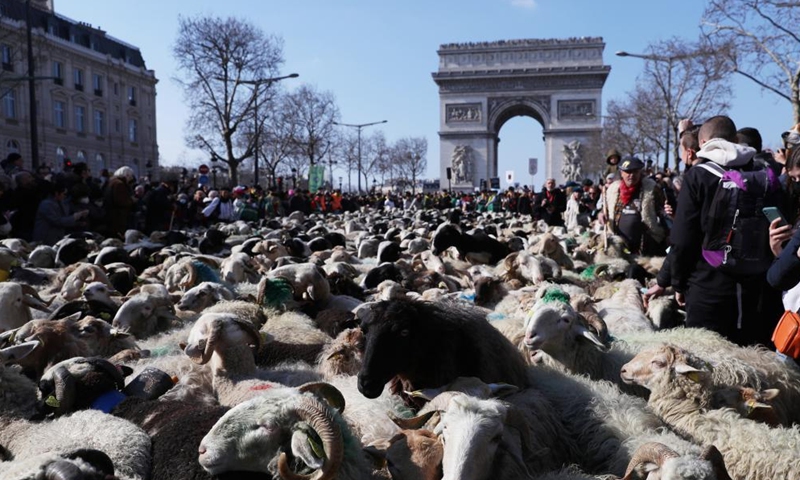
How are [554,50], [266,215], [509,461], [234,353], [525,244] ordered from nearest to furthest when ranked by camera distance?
[509,461], [234,353], [525,244], [266,215], [554,50]

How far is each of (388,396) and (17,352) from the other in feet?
7.85

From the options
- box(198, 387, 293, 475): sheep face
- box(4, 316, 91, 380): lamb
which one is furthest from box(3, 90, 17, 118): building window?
box(198, 387, 293, 475): sheep face

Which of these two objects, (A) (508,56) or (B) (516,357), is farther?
(A) (508,56)

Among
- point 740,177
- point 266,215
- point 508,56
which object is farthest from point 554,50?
point 740,177

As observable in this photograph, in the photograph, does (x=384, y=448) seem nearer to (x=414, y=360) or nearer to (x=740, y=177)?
(x=414, y=360)

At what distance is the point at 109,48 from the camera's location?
71.8 meters

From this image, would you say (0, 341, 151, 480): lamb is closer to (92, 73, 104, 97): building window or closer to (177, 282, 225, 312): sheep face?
(177, 282, 225, 312): sheep face

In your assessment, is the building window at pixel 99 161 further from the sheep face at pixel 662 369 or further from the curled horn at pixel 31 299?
the sheep face at pixel 662 369

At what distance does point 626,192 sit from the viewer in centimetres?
893

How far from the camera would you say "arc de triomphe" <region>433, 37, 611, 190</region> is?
2378 inches

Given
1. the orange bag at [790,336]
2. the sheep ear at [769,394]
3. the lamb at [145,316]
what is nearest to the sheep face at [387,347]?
the sheep ear at [769,394]

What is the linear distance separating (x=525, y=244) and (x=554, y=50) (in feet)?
175

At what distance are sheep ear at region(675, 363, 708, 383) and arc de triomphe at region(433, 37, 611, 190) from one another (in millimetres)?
56894

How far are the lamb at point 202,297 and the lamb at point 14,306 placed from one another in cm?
124
